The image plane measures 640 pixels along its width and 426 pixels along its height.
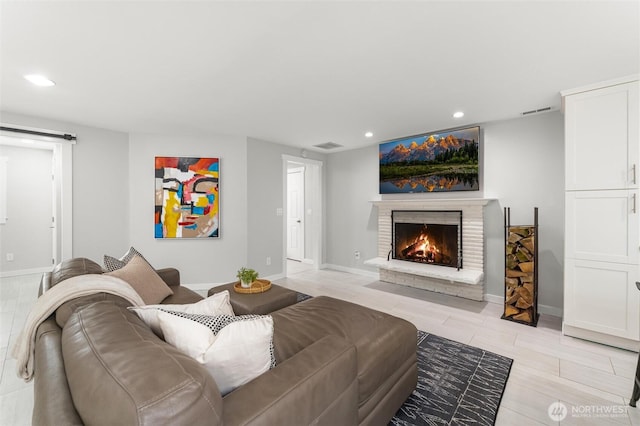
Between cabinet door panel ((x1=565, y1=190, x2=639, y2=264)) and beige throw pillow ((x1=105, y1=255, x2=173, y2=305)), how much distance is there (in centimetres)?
369

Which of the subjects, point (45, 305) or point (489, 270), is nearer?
point (45, 305)

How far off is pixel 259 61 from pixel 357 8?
89 cm

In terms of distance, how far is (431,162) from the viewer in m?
4.16

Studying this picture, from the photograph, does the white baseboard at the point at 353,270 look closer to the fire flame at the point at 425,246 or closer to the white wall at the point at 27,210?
the fire flame at the point at 425,246

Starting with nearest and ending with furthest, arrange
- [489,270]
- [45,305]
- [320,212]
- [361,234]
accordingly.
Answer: [45,305], [489,270], [361,234], [320,212]

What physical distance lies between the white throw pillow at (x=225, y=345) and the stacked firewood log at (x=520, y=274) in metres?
3.11

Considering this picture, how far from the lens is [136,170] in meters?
4.17

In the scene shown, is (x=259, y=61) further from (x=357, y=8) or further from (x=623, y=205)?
(x=623, y=205)

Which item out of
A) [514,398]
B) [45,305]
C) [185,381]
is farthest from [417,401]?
[45,305]

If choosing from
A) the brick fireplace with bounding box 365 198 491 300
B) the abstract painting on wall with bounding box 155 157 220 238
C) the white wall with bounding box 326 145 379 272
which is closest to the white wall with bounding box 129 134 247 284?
the abstract painting on wall with bounding box 155 157 220 238

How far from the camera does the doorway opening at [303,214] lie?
5.70 meters

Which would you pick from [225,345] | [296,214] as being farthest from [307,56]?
[296,214]

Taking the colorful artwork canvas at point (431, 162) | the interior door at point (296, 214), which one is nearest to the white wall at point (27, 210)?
the interior door at point (296, 214)

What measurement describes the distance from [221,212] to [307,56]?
295 centimetres
